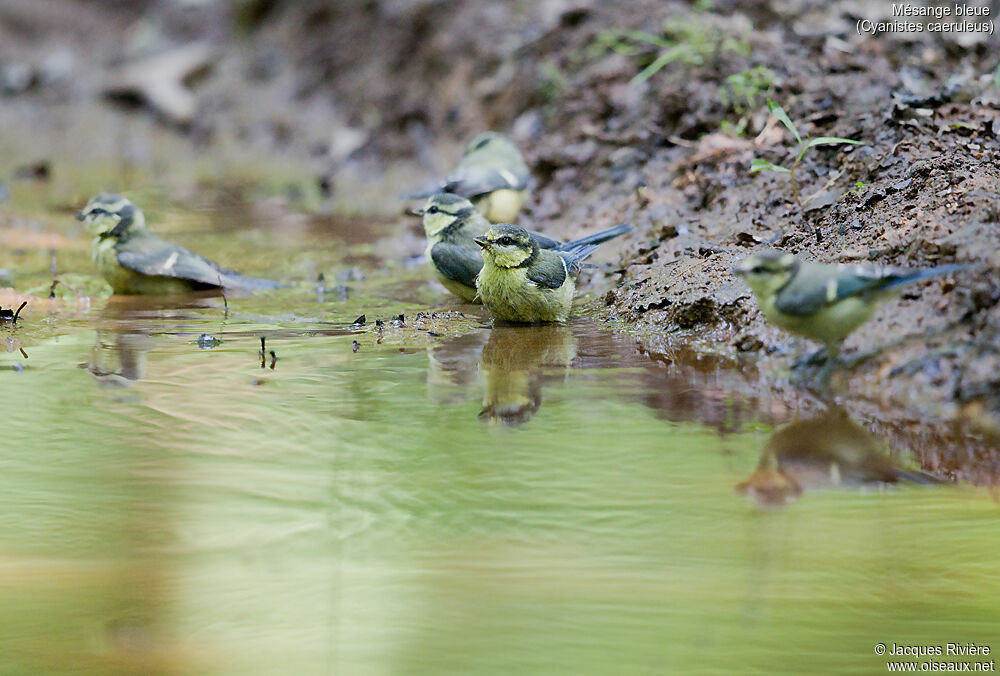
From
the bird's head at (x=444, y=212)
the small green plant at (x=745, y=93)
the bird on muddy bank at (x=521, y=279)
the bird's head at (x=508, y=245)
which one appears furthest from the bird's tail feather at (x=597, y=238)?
the small green plant at (x=745, y=93)

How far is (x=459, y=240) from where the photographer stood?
245 inches

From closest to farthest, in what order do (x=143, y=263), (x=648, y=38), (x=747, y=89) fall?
1. (x=143, y=263)
2. (x=747, y=89)
3. (x=648, y=38)

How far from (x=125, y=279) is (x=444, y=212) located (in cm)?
214

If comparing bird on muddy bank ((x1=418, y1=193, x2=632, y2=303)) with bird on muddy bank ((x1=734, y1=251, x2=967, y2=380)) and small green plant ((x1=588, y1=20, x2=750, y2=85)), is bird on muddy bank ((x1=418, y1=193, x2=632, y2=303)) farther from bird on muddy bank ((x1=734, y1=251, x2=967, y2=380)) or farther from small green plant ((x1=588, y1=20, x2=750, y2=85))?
small green plant ((x1=588, y1=20, x2=750, y2=85))

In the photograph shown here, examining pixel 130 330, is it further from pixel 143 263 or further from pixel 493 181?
pixel 493 181

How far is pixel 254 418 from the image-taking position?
4000 mm

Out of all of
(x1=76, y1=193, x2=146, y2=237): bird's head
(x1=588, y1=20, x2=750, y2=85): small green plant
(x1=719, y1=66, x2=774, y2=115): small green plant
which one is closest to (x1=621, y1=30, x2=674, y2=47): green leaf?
(x1=588, y1=20, x2=750, y2=85): small green plant

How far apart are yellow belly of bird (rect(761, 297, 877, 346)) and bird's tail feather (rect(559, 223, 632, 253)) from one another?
193 cm

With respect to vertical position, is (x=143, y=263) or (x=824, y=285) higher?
(x=143, y=263)

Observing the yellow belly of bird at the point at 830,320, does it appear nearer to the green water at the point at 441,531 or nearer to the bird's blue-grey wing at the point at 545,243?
the green water at the point at 441,531

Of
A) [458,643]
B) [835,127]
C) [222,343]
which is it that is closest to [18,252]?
[222,343]

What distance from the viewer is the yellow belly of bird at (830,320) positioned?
388cm

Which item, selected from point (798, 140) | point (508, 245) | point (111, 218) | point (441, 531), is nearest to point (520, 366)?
point (508, 245)

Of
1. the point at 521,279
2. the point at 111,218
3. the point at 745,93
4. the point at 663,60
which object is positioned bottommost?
the point at 521,279
